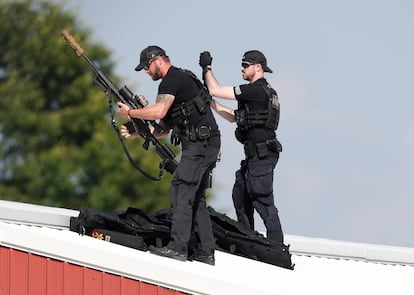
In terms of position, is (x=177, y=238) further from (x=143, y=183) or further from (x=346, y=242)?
(x=143, y=183)

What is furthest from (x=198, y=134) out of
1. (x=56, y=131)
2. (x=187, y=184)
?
(x=56, y=131)

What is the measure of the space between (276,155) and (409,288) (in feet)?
6.65

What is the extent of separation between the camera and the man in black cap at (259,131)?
13.7 meters

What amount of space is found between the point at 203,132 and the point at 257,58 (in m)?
1.73

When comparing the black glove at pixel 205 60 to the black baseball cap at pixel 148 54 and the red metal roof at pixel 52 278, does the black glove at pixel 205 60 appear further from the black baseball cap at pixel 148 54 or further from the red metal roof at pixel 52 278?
the red metal roof at pixel 52 278

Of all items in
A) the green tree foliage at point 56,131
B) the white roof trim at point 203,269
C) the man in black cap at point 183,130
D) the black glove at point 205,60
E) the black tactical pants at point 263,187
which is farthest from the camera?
the green tree foliage at point 56,131

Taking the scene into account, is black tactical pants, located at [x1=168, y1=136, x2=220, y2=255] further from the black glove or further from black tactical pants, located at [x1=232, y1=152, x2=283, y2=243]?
black tactical pants, located at [x1=232, y1=152, x2=283, y2=243]

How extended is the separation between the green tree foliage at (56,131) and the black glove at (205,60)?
18881 mm

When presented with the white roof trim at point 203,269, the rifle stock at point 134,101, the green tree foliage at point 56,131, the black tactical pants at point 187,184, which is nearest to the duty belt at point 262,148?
the rifle stock at point 134,101

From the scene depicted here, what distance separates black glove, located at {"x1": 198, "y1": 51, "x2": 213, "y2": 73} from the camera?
1345 cm

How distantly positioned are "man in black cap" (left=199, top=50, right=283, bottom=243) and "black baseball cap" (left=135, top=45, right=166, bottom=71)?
1.46 meters

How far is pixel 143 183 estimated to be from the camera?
33.5 metres

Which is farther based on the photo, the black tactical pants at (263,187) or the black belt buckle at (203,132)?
the black tactical pants at (263,187)

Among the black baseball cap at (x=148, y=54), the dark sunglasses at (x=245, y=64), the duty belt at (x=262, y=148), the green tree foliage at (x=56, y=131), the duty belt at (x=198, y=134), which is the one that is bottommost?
the duty belt at (x=198, y=134)
